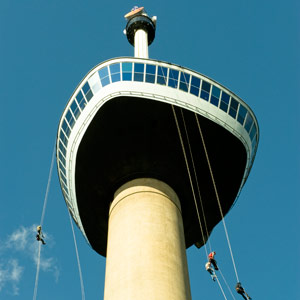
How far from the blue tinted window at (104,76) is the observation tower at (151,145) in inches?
2.6

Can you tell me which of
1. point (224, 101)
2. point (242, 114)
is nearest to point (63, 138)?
point (224, 101)

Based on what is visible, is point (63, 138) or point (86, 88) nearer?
point (86, 88)

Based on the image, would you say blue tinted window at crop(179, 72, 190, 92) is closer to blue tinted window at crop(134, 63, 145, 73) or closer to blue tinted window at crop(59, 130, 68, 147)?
blue tinted window at crop(134, 63, 145, 73)

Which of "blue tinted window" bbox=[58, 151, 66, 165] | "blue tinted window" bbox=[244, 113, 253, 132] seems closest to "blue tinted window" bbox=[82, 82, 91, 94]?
"blue tinted window" bbox=[58, 151, 66, 165]

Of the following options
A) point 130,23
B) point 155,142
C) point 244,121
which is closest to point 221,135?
point 244,121

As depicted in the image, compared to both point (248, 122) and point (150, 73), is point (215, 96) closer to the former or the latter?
point (248, 122)

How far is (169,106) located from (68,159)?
6.55m

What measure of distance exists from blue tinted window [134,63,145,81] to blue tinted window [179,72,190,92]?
2.19m

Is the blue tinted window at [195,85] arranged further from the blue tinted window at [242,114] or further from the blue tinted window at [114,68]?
the blue tinted window at [114,68]

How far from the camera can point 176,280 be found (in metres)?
20.8

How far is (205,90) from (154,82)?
118 inches

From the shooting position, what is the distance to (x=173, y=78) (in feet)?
85.3

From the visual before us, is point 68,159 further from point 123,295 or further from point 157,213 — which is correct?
point 123,295

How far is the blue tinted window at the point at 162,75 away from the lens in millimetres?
25797
